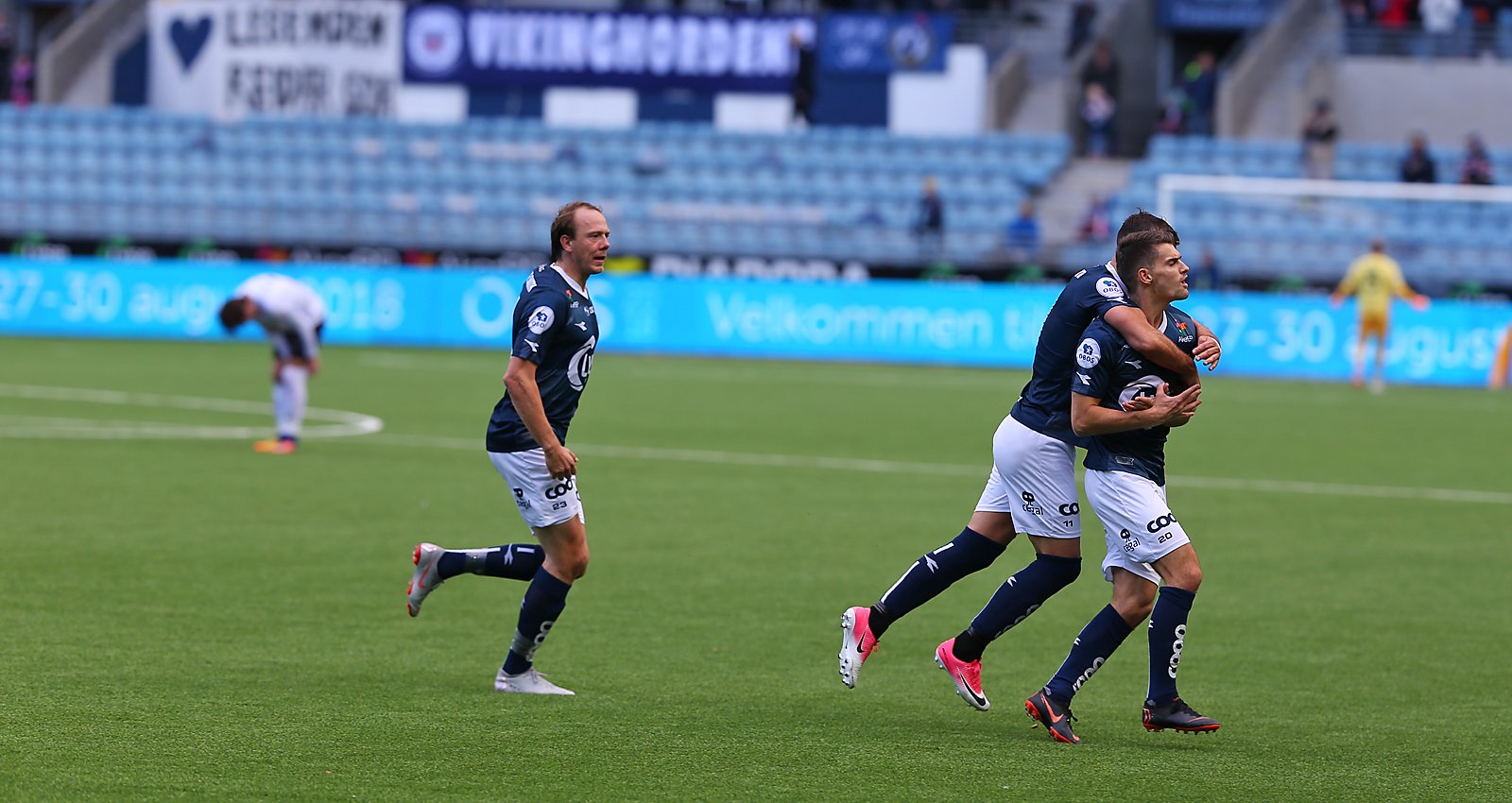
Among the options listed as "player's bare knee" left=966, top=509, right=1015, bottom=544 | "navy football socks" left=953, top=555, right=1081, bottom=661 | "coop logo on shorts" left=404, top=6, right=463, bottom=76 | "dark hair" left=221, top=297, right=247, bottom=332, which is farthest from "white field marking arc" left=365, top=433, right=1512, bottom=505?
"coop logo on shorts" left=404, top=6, right=463, bottom=76

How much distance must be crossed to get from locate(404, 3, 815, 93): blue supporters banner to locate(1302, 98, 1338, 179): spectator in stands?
1028cm

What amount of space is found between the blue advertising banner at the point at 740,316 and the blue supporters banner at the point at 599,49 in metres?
9.65

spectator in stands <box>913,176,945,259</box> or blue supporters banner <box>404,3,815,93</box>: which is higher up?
blue supporters banner <box>404,3,815,93</box>

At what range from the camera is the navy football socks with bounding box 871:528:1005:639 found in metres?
8.00

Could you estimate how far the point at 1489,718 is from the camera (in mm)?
8078

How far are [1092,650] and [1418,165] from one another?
28466mm

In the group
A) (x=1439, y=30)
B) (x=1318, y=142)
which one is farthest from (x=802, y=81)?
(x=1439, y=30)

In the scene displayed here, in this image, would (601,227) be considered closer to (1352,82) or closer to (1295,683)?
(1295,683)

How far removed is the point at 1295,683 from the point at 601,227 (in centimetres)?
374

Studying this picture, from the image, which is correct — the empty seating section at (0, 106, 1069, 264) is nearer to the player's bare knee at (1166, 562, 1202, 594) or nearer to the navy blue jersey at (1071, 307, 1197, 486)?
the navy blue jersey at (1071, 307, 1197, 486)

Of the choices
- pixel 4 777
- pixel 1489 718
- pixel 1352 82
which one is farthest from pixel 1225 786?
pixel 1352 82

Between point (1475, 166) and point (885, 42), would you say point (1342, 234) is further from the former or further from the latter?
point (885, 42)

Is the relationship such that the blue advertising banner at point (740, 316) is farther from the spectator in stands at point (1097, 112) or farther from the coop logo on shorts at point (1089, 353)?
the coop logo on shorts at point (1089, 353)

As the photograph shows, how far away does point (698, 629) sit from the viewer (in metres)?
9.84
